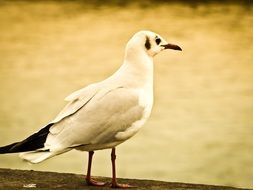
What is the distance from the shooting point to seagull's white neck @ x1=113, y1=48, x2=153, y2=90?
4227mm

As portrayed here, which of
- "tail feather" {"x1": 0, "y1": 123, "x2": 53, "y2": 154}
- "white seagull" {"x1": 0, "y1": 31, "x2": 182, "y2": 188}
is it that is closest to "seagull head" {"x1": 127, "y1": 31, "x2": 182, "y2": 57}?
"white seagull" {"x1": 0, "y1": 31, "x2": 182, "y2": 188}

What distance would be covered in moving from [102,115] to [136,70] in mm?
313

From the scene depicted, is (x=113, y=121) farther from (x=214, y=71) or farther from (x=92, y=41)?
(x=92, y=41)

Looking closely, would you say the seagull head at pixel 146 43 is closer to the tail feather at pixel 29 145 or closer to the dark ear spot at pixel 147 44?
the dark ear spot at pixel 147 44

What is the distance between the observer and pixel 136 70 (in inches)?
167

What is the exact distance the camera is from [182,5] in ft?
98.8

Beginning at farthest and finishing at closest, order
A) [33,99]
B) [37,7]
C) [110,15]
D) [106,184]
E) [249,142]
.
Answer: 1. [37,7]
2. [110,15]
3. [33,99]
4. [249,142]
5. [106,184]

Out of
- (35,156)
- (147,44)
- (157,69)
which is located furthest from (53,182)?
(157,69)

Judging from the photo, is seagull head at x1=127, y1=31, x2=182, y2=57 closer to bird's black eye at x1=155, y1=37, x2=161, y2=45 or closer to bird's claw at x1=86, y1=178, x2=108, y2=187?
bird's black eye at x1=155, y1=37, x2=161, y2=45

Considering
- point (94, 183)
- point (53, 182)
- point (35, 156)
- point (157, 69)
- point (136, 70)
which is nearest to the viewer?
point (35, 156)

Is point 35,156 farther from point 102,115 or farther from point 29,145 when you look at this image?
point 102,115

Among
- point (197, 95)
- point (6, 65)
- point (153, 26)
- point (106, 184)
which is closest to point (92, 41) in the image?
point (153, 26)

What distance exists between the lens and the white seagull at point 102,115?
4.09m

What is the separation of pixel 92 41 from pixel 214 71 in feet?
18.0
